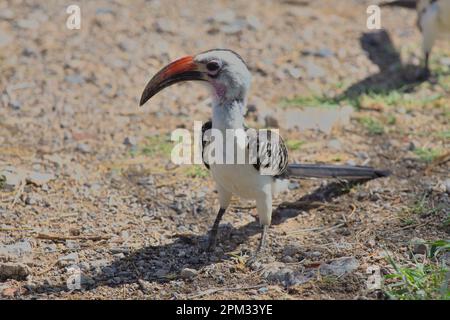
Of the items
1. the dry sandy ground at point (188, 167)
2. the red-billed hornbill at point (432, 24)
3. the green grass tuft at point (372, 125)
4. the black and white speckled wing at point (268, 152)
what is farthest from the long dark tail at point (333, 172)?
the red-billed hornbill at point (432, 24)

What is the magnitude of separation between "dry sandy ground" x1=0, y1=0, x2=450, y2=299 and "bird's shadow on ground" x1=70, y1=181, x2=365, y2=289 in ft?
0.05

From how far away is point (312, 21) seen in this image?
956 centimetres

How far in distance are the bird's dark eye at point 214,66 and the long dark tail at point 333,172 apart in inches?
47.0

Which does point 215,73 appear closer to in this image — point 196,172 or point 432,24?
point 196,172

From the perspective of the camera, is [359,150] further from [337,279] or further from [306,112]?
[337,279]

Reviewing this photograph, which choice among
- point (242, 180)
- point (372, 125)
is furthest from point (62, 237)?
point (372, 125)

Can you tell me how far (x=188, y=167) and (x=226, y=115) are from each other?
1730 mm

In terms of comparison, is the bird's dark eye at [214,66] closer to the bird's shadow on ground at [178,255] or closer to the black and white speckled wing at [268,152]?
the black and white speckled wing at [268,152]

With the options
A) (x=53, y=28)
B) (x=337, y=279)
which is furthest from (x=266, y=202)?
(x=53, y=28)

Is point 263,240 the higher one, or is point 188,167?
point 188,167

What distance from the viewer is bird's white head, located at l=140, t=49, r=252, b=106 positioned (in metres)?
5.16

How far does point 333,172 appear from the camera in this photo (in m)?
6.26

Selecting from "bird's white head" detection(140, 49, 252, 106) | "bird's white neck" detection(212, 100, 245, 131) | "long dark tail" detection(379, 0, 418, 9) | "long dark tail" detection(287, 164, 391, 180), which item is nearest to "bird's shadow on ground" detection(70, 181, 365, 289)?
"long dark tail" detection(287, 164, 391, 180)

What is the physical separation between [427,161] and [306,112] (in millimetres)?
1372
